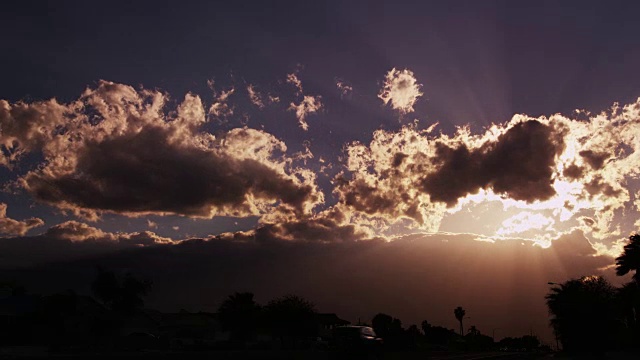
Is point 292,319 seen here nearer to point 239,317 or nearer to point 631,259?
point 239,317

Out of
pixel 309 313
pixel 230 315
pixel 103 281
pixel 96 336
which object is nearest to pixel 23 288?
pixel 103 281

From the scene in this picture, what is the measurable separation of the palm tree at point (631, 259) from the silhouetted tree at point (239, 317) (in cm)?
6309

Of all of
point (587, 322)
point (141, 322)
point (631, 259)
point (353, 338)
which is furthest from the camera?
point (141, 322)

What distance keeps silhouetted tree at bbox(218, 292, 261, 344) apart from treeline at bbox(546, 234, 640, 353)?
180 feet

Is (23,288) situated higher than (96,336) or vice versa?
(23,288)

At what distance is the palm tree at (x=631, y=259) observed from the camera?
78375 mm

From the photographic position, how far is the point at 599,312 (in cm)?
5806

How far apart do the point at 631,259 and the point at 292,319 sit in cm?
5537

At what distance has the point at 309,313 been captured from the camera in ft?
338

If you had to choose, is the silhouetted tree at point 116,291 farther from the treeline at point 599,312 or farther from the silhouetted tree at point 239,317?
the treeline at point 599,312

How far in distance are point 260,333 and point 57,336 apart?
53998mm

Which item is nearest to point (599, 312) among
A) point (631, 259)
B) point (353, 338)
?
point (631, 259)

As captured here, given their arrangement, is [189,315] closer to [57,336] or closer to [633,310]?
[57,336]

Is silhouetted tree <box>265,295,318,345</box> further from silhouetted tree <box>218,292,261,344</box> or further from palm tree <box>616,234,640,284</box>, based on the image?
palm tree <box>616,234,640,284</box>
